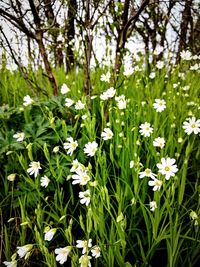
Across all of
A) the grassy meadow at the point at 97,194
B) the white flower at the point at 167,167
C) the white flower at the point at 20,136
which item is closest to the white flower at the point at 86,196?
the grassy meadow at the point at 97,194

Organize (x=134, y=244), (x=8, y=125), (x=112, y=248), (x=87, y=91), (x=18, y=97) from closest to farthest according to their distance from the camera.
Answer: (x=112, y=248)
(x=134, y=244)
(x=8, y=125)
(x=87, y=91)
(x=18, y=97)

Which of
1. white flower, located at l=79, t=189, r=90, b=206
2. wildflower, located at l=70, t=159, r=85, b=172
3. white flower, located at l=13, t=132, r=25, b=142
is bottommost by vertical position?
white flower, located at l=79, t=189, r=90, b=206

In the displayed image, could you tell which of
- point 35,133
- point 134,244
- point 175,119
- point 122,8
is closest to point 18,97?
point 35,133

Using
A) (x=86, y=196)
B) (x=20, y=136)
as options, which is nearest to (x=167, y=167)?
(x=86, y=196)

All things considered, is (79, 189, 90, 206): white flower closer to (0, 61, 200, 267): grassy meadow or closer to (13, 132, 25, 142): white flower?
(0, 61, 200, 267): grassy meadow

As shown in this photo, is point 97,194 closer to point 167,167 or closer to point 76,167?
point 76,167

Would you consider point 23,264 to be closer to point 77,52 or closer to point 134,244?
point 134,244

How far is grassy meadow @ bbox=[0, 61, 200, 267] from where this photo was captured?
1058mm

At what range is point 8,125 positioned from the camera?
1.62 metres

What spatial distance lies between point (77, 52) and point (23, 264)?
1.52m

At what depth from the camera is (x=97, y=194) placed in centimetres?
124

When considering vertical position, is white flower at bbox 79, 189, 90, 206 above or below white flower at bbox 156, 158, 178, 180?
below

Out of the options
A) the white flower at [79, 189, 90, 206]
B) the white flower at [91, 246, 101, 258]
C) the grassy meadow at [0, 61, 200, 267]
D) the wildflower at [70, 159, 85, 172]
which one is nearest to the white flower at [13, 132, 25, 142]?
the grassy meadow at [0, 61, 200, 267]

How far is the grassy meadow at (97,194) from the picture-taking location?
3.47ft
